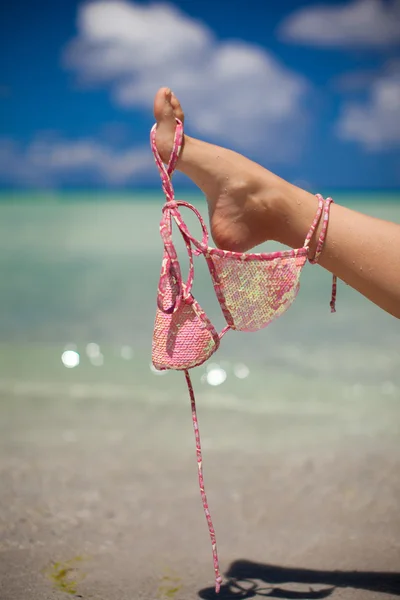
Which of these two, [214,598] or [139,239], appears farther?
[139,239]

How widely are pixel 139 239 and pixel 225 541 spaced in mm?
6828

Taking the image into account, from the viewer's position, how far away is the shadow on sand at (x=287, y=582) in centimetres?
144

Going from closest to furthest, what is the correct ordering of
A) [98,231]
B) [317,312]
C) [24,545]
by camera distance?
[24,545] → [317,312] → [98,231]

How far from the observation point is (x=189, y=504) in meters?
1.85

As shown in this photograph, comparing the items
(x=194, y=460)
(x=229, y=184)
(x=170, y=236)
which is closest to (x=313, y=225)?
(x=229, y=184)

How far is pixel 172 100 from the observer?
4.48 ft

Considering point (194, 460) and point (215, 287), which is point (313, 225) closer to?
point (215, 287)

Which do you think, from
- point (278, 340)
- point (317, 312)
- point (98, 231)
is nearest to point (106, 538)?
point (278, 340)

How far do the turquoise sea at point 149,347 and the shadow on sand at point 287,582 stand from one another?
92 cm

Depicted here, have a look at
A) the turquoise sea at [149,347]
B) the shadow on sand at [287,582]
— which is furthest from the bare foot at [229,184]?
the turquoise sea at [149,347]

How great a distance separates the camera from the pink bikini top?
129cm

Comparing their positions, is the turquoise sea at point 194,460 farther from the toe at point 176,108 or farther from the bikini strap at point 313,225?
the toe at point 176,108

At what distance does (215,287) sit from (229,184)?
0.20m

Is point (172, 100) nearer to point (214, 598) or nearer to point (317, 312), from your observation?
point (214, 598)
